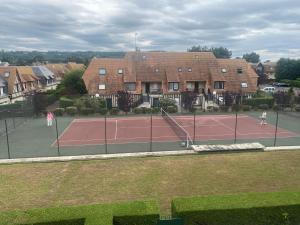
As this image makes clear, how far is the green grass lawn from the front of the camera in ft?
45.4

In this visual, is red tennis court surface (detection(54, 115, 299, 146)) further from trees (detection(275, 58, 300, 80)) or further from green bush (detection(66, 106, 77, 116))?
trees (detection(275, 58, 300, 80))

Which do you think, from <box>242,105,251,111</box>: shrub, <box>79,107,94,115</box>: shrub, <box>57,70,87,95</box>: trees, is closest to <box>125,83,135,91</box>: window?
<box>57,70,87,95</box>: trees

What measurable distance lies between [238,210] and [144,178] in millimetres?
6573

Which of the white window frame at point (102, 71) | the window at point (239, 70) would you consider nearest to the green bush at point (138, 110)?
the white window frame at point (102, 71)

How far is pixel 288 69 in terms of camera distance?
71750 mm

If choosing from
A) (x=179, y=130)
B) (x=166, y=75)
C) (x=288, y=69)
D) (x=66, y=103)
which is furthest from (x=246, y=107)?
(x=288, y=69)

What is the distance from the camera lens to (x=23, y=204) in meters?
13.2

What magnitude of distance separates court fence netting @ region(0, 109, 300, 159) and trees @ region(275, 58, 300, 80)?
3677cm

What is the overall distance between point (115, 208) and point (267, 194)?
511 cm

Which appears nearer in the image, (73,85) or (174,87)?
(174,87)

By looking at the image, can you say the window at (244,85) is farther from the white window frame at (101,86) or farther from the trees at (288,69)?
the trees at (288,69)

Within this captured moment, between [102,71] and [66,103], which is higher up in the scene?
[102,71]

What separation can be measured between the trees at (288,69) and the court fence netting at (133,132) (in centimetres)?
3677

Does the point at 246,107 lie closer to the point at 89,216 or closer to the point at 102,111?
the point at 102,111
